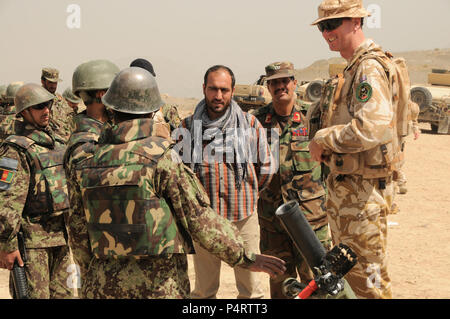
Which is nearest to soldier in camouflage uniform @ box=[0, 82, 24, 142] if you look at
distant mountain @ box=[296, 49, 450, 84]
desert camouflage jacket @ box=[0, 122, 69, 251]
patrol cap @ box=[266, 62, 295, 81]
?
desert camouflage jacket @ box=[0, 122, 69, 251]

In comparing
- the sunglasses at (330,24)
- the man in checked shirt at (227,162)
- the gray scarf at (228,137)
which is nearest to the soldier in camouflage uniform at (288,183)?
the man in checked shirt at (227,162)

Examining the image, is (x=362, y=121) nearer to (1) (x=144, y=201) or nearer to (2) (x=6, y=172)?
(1) (x=144, y=201)

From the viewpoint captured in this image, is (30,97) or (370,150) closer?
(370,150)

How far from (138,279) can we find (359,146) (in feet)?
4.68

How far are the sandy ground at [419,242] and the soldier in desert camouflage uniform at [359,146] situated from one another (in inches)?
92.3

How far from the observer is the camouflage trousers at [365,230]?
3301 mm

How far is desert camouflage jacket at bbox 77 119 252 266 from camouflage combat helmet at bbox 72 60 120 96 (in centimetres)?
111

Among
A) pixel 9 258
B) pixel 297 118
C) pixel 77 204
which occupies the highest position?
pixel 297 118

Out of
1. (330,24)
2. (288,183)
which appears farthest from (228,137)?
(330,24)

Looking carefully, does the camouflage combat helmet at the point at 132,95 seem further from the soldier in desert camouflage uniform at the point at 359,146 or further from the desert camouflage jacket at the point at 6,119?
the desert camouflage jacket at the point at 6,119

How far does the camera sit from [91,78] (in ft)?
12.2

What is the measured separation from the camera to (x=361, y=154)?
3.30m

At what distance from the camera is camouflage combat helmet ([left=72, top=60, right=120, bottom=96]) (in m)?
3.71
